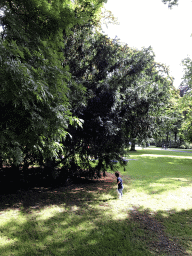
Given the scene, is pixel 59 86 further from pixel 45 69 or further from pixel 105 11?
pixel 105 11

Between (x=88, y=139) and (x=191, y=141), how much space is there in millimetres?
15780

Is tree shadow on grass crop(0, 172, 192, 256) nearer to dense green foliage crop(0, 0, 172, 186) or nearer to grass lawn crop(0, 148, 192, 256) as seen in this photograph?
grass lawn crop(0, 148, 192, 256)

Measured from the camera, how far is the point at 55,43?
5.05 meters

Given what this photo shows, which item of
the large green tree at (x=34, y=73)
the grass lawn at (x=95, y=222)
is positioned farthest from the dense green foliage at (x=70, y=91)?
the grass lawn at (x=95, y=222)

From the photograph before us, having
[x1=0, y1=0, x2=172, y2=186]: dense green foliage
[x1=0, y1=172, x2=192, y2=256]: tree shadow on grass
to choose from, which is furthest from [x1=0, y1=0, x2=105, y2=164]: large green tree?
[x1=0, y1=172, x2=192, y2=256]: tree shadow on grass

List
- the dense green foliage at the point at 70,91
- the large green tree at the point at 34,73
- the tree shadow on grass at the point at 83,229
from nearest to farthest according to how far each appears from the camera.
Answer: the large green tree at the point at 34,73, the tree shadow on grass at the point at 83,229, the dense green foliage at the point at 70,91

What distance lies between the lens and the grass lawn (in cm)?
414

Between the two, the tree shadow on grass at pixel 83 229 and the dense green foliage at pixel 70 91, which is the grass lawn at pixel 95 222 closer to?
the tree shadow on grass at pixel 83 229

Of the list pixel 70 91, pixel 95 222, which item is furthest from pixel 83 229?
pixel 70 91

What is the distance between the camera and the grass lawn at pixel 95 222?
4.14 metres

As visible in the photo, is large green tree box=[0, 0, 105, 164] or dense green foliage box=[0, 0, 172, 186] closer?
large green tree box=[0, 0, 105, 164]

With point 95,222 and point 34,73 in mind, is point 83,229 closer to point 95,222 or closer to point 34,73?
point 95,222

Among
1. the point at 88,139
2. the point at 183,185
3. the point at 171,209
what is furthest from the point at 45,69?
the point at 183,185

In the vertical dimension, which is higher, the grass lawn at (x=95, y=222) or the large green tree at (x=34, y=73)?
the large green tree at (x=34, y=73)
